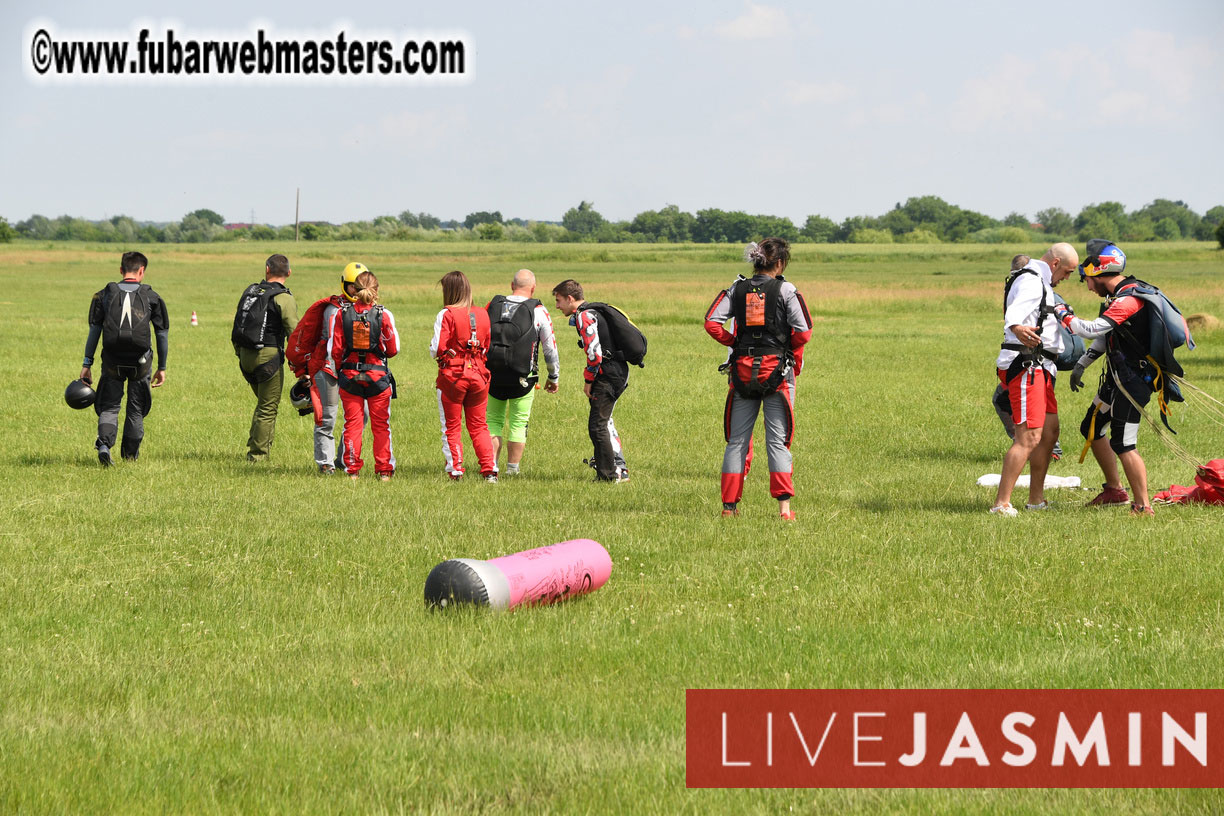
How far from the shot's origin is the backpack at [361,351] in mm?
12016

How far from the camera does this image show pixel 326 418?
42.3ft

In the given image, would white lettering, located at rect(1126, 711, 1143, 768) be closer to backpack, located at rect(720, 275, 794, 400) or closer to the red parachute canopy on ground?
backpack, located at rect(720, 275, 794, 400)

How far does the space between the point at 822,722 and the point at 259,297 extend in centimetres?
974

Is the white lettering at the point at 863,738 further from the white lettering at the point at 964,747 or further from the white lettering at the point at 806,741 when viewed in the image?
the white lettering at the point at 964,747

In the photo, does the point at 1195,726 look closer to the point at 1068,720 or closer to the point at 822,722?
the point at 1068,720

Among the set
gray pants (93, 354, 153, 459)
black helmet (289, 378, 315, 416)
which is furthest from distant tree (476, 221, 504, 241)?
gray pants (93, 354, 153, 459)

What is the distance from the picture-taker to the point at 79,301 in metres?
45.3

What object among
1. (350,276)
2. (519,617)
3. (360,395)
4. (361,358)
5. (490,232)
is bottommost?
(519,617)

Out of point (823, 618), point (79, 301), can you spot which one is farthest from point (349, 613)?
point (79, 301)

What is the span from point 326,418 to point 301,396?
86cm

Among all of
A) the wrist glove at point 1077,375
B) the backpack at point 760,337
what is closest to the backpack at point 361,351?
the backpack at point 760,337

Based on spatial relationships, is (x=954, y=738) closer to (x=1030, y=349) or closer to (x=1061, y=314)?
(x=1030, y=349)

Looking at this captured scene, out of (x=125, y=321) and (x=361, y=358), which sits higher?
(x=125, y=321)

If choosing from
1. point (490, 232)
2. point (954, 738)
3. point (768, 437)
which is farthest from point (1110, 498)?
point (490, 232)
